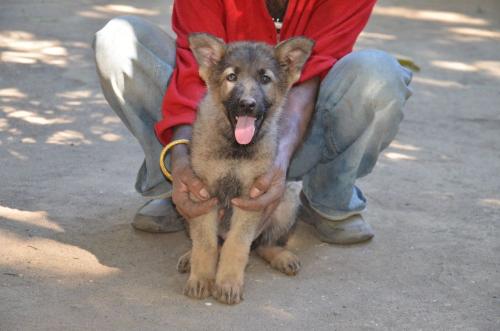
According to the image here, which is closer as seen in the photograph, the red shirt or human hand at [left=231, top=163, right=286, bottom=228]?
human hand at [left=231, top=163, right=286, bottom=228]

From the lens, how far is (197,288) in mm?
3910

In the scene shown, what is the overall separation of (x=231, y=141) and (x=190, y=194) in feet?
1.00

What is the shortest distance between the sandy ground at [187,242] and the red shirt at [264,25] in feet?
2.47

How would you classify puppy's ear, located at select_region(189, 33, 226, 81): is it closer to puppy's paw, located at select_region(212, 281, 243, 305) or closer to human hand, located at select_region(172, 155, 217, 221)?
human hand, located at select_region(172, 155, 217, 221)

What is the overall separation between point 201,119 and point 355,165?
0.93 m

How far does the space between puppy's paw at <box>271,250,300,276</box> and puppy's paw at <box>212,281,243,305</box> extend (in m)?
0.37

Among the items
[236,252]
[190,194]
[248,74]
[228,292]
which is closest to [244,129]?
[248,74]

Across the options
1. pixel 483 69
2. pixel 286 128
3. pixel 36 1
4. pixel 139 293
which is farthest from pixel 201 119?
pixel 36 1

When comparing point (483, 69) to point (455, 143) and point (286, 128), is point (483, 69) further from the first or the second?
point (286, 128)

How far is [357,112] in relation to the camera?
4.56 m

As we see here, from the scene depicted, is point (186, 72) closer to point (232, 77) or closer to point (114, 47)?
point (114, 47)

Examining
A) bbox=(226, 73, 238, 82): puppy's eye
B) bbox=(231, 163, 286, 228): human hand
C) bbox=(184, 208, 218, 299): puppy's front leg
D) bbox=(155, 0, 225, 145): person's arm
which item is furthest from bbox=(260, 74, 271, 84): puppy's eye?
bbox=(184, 208, 218, 299): puppy's front leg

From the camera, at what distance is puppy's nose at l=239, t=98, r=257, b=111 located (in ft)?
12.4

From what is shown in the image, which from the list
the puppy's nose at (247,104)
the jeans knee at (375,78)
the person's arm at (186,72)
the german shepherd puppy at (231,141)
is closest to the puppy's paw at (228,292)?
the german shepherd puppy at (231,141)
